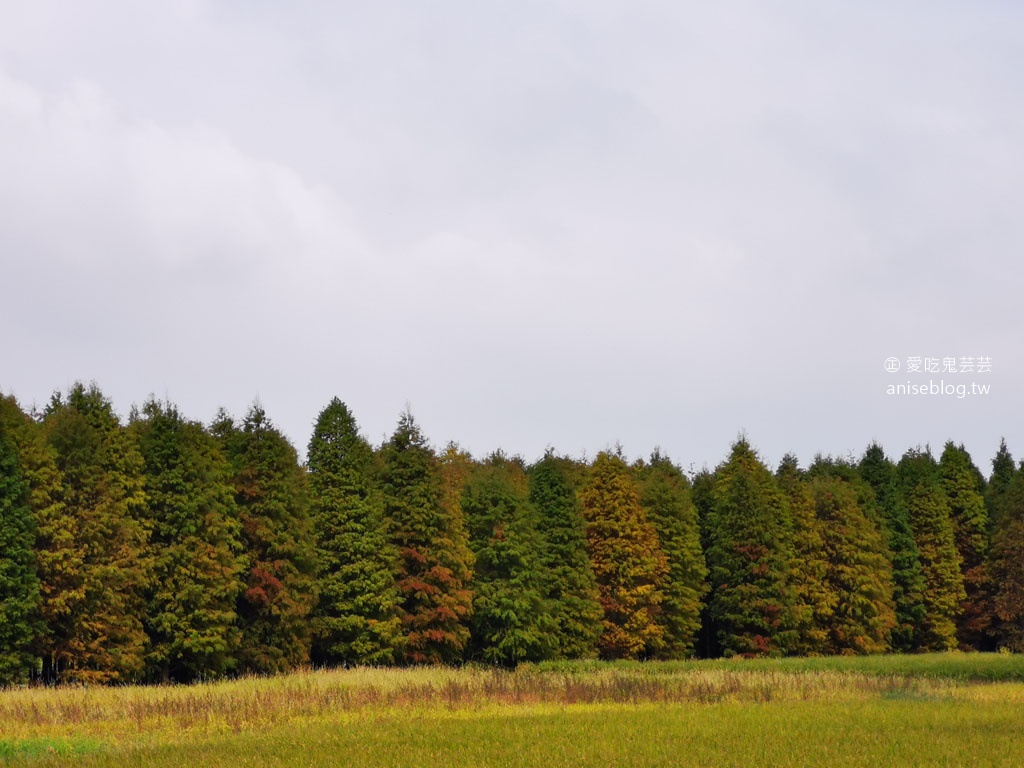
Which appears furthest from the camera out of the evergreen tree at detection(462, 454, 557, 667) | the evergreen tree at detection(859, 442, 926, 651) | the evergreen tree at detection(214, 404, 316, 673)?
the evergreen tree at detection(859, 442, 926, 651)

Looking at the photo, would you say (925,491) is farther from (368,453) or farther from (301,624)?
(301,624)

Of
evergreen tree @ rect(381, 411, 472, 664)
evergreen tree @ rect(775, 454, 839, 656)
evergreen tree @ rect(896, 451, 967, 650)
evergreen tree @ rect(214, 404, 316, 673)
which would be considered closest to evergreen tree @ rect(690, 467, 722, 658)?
evergreen tree @ rect(775, 454, 839, 656)

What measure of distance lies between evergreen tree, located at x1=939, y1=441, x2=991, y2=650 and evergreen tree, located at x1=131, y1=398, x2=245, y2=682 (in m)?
56.7

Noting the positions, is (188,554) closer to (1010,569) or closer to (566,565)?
(566,565)

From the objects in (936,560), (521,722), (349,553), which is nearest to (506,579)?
(349,553)

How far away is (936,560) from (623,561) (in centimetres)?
3000

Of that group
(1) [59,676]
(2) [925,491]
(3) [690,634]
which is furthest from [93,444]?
(2) [925,491]

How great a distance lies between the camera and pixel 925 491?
8481 centimetres

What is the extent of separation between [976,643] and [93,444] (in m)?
68.7

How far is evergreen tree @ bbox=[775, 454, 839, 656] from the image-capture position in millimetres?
69562

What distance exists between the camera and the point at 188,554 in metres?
49.3

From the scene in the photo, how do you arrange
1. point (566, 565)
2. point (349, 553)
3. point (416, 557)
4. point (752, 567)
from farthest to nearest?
1. point (752, 567)
2. point (566, 565)
3. point (416, 557)
4. point (349, 553)

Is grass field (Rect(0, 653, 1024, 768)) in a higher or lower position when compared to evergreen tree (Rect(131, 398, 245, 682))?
lower

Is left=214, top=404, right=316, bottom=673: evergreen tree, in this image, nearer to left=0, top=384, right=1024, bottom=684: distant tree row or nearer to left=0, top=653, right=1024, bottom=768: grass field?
left=0, top=384, right=1024, bottom=684: distant tree row
